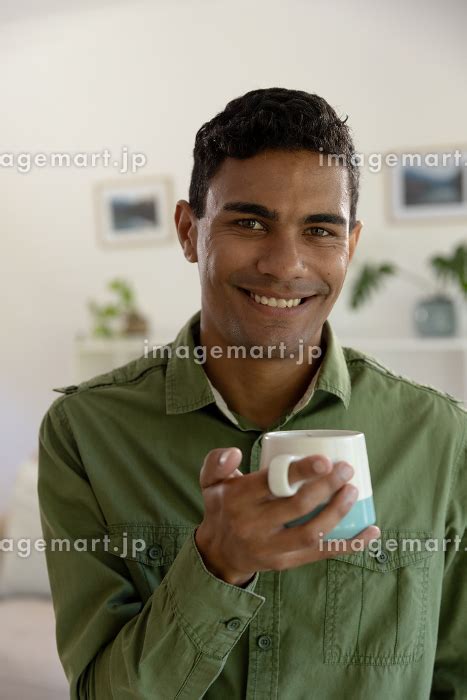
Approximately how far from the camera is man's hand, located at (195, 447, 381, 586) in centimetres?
76

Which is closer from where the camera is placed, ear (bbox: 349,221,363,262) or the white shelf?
ear (bbox: 349,221,363,262)

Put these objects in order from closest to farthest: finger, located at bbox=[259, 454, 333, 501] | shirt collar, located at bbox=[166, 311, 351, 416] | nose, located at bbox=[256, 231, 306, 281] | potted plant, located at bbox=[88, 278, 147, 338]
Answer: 1. finger, located at bbox=[259, 454, 333, 501]
2. nose, located at bbox=[256, 231, 306, 281]
3. shirt collar, located at bbox=[166, 311, 351, 416]
4. potted plant, located at bbox=[88, 278, 147, 338]

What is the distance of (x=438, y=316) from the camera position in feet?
11.8

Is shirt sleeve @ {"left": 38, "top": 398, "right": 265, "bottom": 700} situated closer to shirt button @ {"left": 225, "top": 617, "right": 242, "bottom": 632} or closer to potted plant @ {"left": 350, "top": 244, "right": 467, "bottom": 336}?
shirt button @ {"left": 225, "top": 617, "right": 242, "bottom": 632}

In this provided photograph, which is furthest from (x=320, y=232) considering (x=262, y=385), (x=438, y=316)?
(x=438, y=316)

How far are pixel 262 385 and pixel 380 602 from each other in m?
0.35

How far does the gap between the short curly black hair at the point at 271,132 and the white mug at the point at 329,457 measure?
1.48ft

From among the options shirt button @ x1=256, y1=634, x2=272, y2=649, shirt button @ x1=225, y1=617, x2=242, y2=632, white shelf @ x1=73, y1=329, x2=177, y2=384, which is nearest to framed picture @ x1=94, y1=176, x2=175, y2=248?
white shelf @ x1=73, y1=329, x2=177, y2=384

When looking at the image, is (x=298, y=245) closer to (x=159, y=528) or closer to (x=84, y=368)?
(x=159, y=528)

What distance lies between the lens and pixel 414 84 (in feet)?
12.2

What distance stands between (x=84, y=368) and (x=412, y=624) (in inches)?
130

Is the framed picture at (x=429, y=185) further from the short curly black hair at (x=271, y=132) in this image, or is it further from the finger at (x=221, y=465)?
the finger at (x=221, y=465)

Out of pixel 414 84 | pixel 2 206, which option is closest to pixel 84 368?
pixel 2 206

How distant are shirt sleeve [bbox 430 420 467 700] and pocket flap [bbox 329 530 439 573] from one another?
2.1 inches
